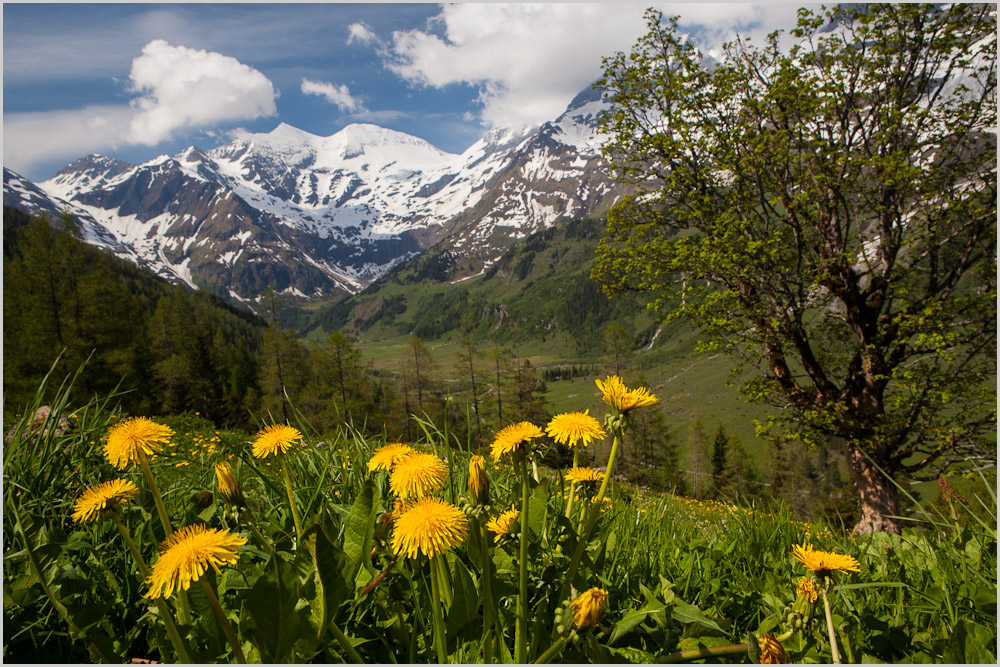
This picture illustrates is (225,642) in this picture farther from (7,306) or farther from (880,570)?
(7,306)

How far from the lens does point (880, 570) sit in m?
2.50

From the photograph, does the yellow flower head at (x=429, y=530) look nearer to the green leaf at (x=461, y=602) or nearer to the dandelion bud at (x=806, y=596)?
the green leaf at (x=461, y=602)

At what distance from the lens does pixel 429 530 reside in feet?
4.14

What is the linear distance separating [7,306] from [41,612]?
45.3 m

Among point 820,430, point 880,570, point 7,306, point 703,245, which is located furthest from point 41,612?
point 7,306

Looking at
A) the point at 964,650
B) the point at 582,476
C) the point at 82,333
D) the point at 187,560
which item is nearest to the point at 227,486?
the point at 187,560

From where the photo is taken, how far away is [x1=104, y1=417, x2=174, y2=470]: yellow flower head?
61.6 inches

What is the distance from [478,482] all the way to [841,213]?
1640 cm

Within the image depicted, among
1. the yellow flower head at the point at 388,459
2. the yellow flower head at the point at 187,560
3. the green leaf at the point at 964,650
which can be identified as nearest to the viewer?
the yellow flower head at the point at 187,560

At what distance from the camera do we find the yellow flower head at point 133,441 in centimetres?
156

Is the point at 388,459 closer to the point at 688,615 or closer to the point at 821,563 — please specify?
the point at 688,615

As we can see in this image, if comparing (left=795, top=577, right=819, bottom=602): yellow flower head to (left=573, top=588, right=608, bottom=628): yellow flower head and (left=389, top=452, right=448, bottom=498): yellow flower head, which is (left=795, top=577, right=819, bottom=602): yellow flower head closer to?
(left=573, top=588, right=608, bottom=628): yellow flower head

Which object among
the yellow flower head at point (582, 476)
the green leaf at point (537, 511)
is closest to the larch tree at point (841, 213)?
the yellow flower head at point (582, 476)

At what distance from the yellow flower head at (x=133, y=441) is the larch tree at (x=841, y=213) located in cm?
1200
